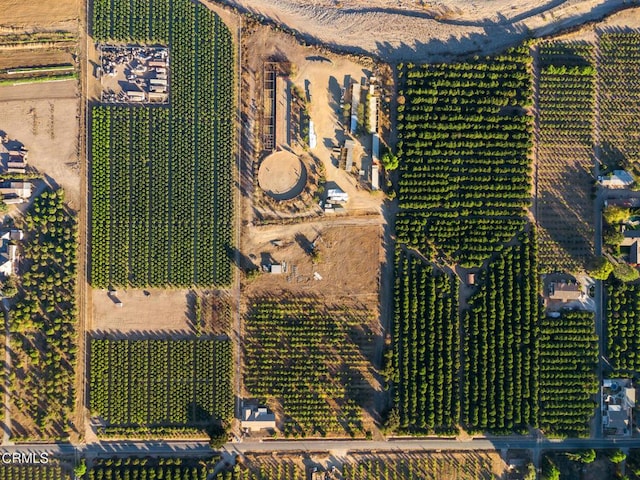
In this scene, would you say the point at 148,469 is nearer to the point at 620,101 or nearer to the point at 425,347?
the point at 425,347

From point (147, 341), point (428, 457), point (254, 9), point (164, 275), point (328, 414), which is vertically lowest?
point (428, 457)

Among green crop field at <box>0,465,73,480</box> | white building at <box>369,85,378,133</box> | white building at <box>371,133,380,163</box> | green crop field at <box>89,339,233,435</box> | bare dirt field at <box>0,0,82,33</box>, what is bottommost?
green crop field at <box>0,465,73,480</box>

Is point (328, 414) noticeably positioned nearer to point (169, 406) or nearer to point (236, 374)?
point (236, 374)

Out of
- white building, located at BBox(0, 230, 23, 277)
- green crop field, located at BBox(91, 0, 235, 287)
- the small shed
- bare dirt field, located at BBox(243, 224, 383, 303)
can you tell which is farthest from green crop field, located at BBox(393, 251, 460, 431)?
white building, located at BBox(0, 230, 23, 277)

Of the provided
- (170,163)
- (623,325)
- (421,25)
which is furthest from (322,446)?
(421,25)

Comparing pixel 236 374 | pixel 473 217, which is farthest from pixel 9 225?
pixel 473 217

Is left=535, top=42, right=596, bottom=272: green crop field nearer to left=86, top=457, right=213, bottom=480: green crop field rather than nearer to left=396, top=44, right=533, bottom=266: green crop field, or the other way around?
left=396, top=44, right=533, bottom=266: green crop field
